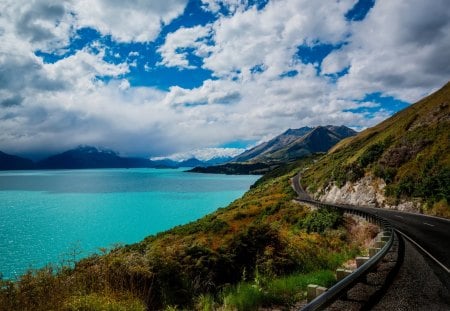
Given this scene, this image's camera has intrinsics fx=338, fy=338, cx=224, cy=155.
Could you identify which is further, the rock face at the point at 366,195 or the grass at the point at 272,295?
the rock face at the point at 366,195

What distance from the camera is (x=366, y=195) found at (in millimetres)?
60344

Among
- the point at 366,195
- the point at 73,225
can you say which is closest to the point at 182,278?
the point at 366,195

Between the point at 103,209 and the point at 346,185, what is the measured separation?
246 feet

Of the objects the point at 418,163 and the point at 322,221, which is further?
the point at 418,163

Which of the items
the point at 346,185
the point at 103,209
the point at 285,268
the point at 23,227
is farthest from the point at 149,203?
the point at 285,268

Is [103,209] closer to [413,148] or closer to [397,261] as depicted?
[413,148]

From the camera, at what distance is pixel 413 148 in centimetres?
5606

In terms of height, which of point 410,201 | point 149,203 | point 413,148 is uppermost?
point 413,148

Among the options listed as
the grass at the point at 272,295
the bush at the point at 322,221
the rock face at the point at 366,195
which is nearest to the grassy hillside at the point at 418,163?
the rock face at the point at 366,195

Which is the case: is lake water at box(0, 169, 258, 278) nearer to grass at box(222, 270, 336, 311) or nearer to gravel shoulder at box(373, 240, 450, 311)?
grass at box(222, 270, 336, 311)

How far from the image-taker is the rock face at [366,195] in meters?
48.1

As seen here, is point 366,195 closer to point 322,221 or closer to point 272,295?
point 322,221

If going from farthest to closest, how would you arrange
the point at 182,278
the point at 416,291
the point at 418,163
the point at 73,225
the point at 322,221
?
the point at 73,225 → the point at 418,163 → the point at 322,221 → the point at 182,278 → the point at 416,291

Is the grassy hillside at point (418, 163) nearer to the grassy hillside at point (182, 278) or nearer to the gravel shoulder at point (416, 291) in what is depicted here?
the gravel shoulder at point (416, 291)
